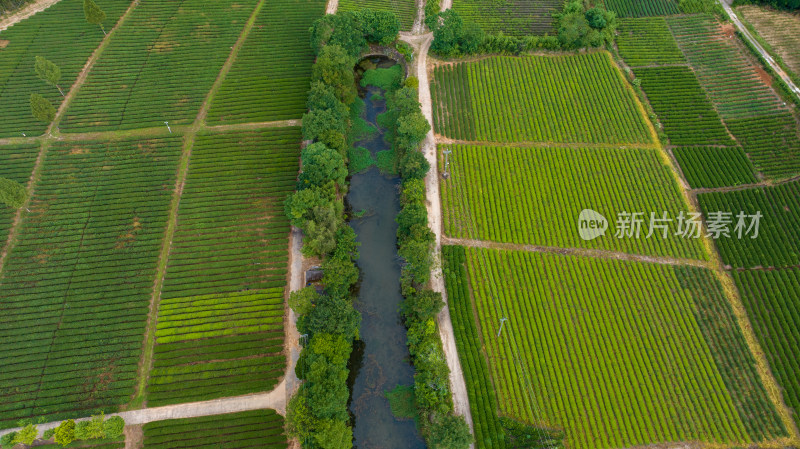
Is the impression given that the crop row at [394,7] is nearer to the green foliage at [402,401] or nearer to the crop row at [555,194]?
the crop row at [555,194]

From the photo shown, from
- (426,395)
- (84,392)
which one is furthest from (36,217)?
(426,395)

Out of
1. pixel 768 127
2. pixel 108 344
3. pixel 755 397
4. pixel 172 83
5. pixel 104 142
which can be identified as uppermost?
pixel 172 83

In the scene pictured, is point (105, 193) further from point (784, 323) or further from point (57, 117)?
point (784, 323)

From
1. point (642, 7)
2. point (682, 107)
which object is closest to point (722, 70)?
point (682, 107)

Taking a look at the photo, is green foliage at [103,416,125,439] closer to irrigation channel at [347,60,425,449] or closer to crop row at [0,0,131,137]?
irrigation channel at [347,60,425,449]

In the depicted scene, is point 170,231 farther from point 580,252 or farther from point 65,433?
point 580,252

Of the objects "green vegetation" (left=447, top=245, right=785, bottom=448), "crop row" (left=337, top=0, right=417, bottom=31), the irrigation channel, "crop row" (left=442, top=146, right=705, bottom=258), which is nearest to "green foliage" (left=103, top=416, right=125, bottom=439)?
the irrigation channel

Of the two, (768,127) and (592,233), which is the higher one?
(592,233)
